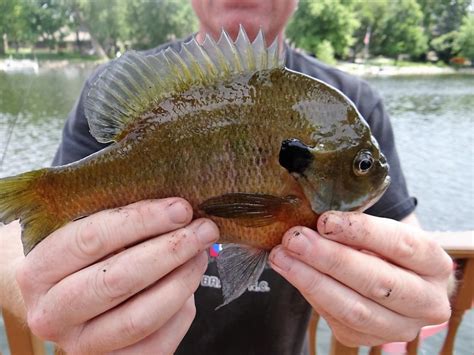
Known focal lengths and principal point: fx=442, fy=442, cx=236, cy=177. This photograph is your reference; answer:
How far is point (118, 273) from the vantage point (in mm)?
1120

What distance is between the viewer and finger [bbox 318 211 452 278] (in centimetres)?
115

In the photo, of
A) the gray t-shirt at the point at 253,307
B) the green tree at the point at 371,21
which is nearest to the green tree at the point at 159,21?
the gray t-shirt at the point at 253,307

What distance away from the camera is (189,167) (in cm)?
116

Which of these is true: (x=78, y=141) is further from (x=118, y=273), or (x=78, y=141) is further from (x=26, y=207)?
(x=118, y=273)

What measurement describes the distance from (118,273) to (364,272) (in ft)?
2.12

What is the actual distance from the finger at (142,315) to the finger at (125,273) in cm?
3

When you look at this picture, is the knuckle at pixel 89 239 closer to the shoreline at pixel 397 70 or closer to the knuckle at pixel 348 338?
the knuckle at pixel 348 338

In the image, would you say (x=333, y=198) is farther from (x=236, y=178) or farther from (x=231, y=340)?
(x=231, y=340)

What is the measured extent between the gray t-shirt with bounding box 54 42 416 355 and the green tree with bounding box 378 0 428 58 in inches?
2127

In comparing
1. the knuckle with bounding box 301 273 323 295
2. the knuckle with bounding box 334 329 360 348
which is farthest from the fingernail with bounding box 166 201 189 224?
the knuckle with bounding box 334 329 360 348

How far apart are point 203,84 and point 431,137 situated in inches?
631

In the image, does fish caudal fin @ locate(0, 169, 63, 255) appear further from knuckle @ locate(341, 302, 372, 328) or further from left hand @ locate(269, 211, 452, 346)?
knuckle @ locate(341, 302, 372, 328)

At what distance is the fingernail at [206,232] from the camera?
Result: 115 centimetres

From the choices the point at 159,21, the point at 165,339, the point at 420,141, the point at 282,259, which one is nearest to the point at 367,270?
the point at 282,259
